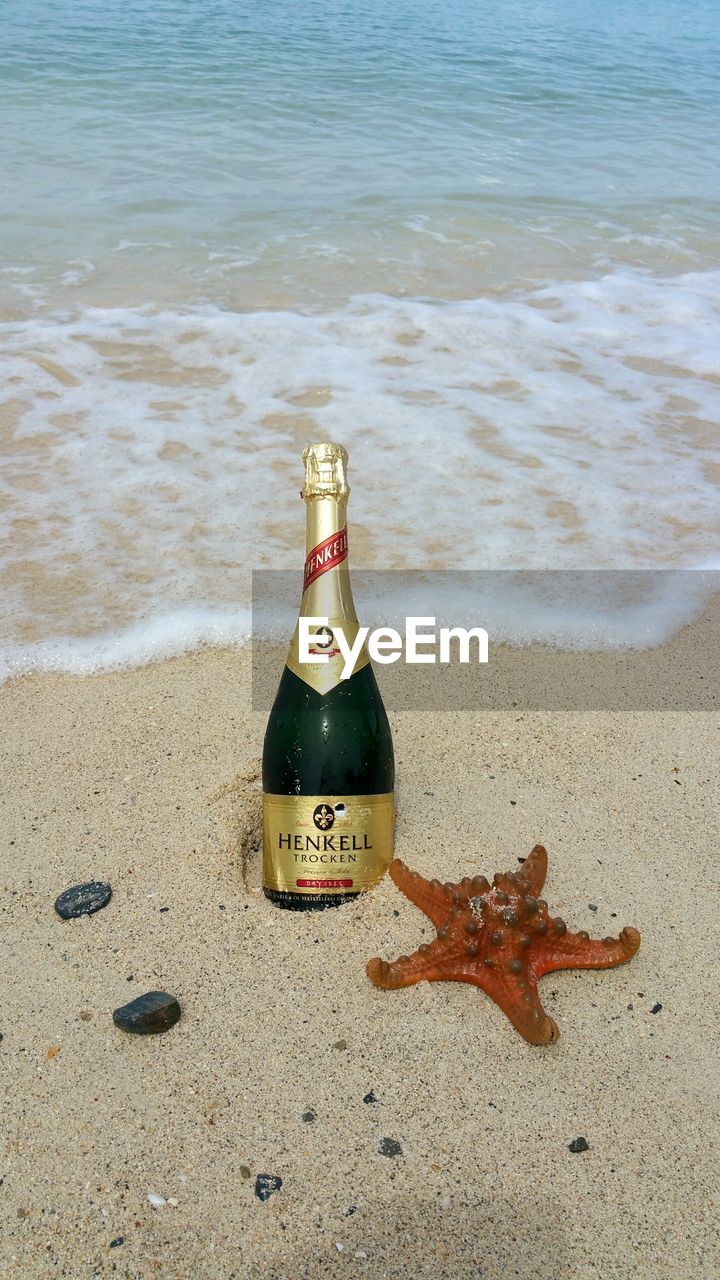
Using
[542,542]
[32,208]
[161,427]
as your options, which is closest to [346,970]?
[542,542]

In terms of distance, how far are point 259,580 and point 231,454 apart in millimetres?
1212

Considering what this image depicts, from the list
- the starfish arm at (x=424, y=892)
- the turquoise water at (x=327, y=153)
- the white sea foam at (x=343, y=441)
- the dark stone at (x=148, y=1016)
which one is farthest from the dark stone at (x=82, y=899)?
the turquoise water at (x=327, y=153)

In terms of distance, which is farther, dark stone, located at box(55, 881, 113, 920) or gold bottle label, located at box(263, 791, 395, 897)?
dark stone, located at box(55, 881, 113, 920)

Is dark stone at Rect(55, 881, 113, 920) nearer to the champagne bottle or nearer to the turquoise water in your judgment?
the champagne bottle

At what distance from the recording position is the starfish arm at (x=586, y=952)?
6.25 ft

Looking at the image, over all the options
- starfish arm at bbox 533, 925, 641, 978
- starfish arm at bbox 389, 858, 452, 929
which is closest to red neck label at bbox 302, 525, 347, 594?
starfish arm at bbox 389, 858, 452, 929

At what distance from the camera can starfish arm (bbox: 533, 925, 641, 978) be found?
6.25 feet

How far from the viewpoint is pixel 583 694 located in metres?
3.18

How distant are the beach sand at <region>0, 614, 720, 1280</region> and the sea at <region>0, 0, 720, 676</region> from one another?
1.00 m

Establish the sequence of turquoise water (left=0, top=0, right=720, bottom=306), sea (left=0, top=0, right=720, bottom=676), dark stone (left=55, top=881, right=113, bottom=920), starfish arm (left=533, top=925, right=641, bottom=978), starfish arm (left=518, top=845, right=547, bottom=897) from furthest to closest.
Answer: turquoise water (left=0, top=0, right=720, bottom=306)
sea (left=0, top=0, right=720, bottom=676)
dark stone (left=55, top=881, right=113, bottom=920)
starfish arm (left=518, top=845, right=547, bottom=897)
starfish arm (left=533, top=925, right=641, bottom=978)

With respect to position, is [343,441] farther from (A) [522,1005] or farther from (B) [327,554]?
(A) [522,1005]

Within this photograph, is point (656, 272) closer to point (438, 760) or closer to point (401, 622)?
point (401, 622)

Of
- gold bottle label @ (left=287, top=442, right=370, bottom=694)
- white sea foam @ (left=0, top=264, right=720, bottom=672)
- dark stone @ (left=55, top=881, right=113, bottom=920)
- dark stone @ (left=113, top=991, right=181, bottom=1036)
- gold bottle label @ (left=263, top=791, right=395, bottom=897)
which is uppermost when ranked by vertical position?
gold bottle label @ (left=287, top=442, right=370, bottom=694)

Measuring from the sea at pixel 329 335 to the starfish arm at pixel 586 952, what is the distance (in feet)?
5.55
